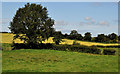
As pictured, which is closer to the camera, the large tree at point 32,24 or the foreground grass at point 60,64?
the foreground grass at point 60,64

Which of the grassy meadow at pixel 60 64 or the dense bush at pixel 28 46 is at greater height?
the dense bush at pixel 28 46

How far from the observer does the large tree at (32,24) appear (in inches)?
2276

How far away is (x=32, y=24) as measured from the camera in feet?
190

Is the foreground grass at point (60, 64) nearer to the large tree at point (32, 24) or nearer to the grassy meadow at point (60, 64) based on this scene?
the grassy meadow at point (60, 64)

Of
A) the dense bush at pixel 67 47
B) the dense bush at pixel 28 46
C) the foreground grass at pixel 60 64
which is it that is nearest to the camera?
the foreground grass at pixel 60 64

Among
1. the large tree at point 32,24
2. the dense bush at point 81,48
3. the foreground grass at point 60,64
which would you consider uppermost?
the large tree at point 32,24

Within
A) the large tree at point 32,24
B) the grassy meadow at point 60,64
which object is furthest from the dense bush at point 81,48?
the grassy meadow at point 60,64

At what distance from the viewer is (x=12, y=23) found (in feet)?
193

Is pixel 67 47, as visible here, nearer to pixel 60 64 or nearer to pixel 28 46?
pixel 28 46

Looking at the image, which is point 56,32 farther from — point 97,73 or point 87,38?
point 87,38

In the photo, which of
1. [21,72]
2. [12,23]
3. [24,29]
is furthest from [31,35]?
[21,72]

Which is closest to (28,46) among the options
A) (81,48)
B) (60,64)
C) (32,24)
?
(32,24)

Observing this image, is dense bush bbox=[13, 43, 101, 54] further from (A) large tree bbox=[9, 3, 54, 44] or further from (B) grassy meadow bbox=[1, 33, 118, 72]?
(B) grassy meadow bbox=[1, 33, 118, 72]

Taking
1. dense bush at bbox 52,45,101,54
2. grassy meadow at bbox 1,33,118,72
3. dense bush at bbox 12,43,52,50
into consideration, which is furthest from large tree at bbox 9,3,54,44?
grassy meadow at bbox 1,33,118,72
